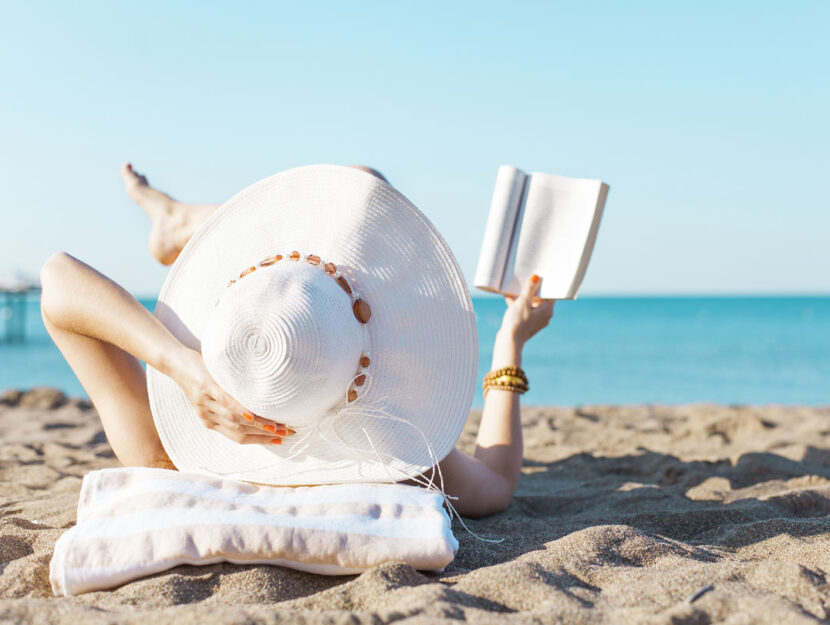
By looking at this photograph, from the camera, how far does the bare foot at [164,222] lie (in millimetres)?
2980

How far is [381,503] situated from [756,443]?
2.84m

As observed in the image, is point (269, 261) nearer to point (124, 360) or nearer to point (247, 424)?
point (247, 424)

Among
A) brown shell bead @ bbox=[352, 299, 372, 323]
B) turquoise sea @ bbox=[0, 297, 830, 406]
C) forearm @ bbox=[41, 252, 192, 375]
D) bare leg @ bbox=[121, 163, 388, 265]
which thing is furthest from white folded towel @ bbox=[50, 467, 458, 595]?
turquoise sea @ bbox=[0, 297, 830, 406]

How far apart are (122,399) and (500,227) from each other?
4.68 feet

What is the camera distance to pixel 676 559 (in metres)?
1.73

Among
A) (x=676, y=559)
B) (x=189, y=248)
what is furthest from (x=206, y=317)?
(x=676, y=559)

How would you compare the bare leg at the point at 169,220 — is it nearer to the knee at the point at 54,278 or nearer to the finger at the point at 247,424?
the knee at the point at 54,278

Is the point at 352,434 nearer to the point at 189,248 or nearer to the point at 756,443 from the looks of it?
the point at 189,248

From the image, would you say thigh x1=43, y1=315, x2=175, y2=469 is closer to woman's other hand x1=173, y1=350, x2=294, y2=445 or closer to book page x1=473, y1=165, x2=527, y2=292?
woman's other hand x1=173, y1=350, x2=294, y2=445

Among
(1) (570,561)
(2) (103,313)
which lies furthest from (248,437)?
(1) (570,561)

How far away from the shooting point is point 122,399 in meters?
2.31

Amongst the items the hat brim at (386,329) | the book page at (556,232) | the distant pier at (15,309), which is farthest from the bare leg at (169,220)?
the distant pier at (15,309)

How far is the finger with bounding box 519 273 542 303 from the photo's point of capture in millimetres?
2568

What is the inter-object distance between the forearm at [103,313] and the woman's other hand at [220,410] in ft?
0.12
